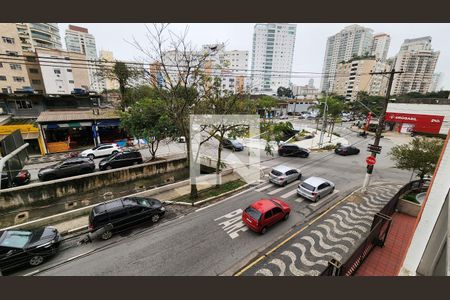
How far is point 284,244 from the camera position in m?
9.08

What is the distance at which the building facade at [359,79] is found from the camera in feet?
262

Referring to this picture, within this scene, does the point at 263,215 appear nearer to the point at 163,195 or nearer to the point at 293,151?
the point at 163,195

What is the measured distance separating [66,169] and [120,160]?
387 centimetres

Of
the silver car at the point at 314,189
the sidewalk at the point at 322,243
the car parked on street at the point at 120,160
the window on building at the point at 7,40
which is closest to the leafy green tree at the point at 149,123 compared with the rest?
the car parked on street at the point at 120,160

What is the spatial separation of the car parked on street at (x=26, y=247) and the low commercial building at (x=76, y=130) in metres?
19.8

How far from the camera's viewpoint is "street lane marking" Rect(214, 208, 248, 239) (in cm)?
1005

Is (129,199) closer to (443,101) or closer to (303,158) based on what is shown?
(303,158)

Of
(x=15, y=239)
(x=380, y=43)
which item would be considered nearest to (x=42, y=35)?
(x=15, y=239)

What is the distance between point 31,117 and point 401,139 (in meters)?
61.2

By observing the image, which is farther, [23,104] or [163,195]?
[23,104]

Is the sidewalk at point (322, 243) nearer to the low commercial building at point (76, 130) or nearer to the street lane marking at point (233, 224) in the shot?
the street lane marking at point (233, 224)

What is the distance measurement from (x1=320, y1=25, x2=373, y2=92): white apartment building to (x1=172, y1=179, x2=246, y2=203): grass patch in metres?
121

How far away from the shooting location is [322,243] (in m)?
9.01

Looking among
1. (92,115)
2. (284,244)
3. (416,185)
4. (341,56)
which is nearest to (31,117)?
(92,115)
